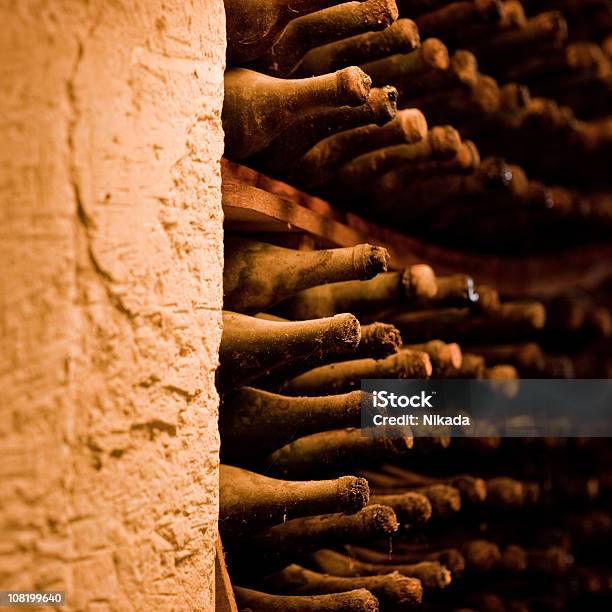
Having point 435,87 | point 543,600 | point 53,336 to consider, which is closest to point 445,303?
point 435,87

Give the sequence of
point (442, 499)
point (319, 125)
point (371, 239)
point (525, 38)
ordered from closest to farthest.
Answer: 1. point (319, 125)
2. point (442, 499)
3. point (371, 239)
4. point (525, 38)

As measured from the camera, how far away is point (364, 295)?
1.48 m

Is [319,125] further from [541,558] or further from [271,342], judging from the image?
[541,558]

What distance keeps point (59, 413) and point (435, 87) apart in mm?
1001

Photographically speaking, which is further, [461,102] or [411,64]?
[461,102]

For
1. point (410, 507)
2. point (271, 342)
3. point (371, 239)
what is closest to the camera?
point (271, 342)

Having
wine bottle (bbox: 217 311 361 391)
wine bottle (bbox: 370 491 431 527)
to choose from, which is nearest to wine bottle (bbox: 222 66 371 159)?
wine bottle (bbox: 217 311 361 391)

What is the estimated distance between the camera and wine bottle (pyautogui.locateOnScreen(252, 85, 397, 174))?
1.28 m

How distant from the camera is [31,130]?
0.90 m

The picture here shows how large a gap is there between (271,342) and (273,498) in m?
0.21

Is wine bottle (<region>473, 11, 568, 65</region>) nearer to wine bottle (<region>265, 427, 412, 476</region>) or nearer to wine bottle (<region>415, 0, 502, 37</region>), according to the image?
wine bottle (<region>415, 0, 502, 37</region>)

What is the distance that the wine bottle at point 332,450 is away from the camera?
1315mm

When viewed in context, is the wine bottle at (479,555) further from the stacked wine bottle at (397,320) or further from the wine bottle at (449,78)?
the wine bottle at (449,78)

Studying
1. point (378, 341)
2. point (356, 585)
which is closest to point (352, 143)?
point (378, 341)
